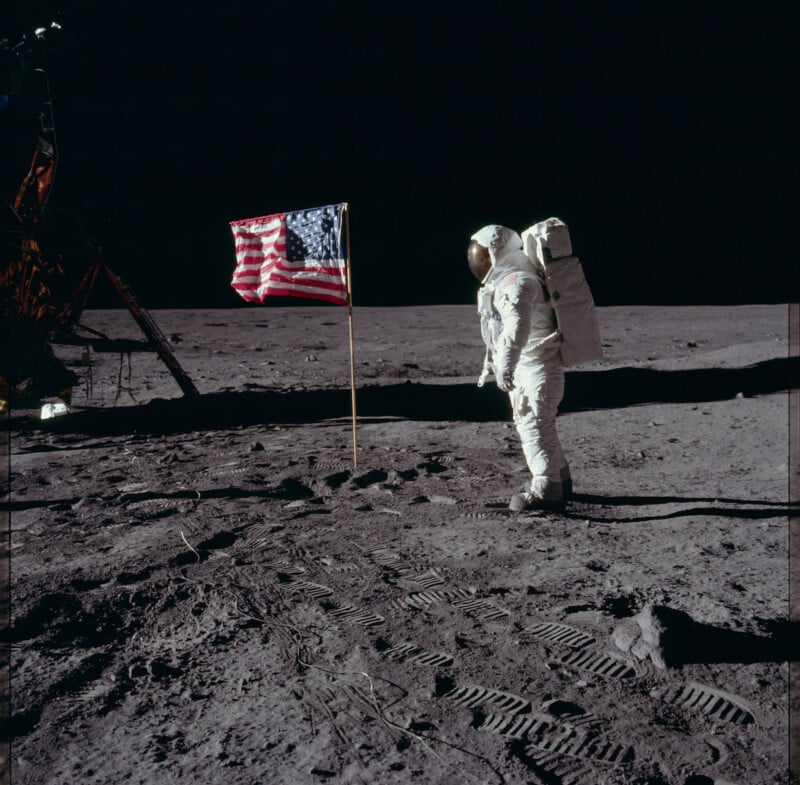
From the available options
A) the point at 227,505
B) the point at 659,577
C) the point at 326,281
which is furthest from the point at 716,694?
the point at 326,281

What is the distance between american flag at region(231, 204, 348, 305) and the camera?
4.06m

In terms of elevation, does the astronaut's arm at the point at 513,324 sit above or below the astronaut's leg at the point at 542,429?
above

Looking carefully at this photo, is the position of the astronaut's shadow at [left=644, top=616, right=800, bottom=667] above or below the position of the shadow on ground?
below

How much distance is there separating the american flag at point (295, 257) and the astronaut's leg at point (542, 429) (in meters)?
1.34

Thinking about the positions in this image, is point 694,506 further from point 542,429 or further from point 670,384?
point 670,384

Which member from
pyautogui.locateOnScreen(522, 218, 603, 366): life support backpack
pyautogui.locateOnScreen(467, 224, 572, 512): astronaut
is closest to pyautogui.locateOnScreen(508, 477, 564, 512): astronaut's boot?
pyautogui.locateOnScreen(467, 224, 572, 512): astronaut

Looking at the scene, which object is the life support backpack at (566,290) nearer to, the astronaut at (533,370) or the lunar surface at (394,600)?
the astronaut at (533,370)

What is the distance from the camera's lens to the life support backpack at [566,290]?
3.18 meters

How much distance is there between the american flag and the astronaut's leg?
1.34 meters

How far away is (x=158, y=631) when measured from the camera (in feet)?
7.25

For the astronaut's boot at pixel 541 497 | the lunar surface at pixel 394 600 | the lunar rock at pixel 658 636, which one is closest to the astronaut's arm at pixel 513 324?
the astronaut's boot at pixel 541 497

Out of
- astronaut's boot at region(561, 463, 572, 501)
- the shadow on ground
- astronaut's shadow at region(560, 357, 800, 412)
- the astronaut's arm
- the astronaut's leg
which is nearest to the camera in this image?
the astronaut's arm

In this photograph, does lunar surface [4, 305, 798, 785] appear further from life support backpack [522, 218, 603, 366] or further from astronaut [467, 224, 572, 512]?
life support backpack [522, 218, 603, 366]

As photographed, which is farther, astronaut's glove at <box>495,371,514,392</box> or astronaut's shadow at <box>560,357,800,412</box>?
astronaut's shadow at <box>560,357,800,412</box>
